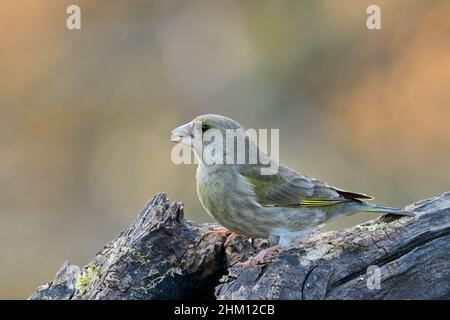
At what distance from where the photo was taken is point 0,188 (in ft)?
35.2

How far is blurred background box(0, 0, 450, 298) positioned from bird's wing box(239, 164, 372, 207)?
390cm

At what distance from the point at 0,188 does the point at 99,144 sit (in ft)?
4.59

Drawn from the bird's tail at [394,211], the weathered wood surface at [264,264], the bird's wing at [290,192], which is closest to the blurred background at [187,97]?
the bird's wing at [290,192]

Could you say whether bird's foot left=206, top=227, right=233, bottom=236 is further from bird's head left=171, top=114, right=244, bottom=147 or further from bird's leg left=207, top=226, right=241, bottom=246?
bird's head left=171, top=114, right=244, bottom=147

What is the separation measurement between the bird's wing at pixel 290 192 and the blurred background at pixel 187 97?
3897 millimetres

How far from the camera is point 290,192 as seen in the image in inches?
238

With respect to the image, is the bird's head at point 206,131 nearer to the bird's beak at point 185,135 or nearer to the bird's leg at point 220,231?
the bird's beak at point 185,135

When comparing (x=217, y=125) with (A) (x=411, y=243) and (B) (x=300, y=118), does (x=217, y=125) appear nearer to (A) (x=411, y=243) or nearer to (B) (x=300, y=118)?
(A) (x=411, y=243)

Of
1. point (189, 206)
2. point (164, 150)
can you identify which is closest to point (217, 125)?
point (189, 206)

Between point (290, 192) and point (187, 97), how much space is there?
206 inches

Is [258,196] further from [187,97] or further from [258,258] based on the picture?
[187,97]

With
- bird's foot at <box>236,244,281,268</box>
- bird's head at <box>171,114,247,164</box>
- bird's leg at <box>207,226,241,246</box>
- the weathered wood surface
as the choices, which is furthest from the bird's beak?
bird's foot at <box>236,244,281,268</box>

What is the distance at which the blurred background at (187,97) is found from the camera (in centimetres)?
1035

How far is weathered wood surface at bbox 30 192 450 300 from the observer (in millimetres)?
5141
